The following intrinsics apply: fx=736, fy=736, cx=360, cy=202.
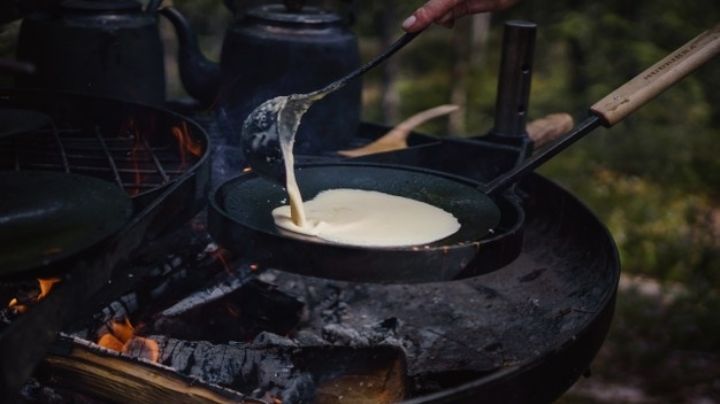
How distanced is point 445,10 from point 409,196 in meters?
0.60

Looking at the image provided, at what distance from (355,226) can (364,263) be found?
10.6 inches

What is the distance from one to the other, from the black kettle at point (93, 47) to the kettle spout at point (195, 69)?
18cm

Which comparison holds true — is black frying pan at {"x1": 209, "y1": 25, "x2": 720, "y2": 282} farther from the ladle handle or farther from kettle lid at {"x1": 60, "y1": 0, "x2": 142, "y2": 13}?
kettle lid at {"x1": 60, "y1": 0, "x2": 142, "y2": 13}

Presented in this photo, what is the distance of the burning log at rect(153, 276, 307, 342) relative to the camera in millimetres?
2258

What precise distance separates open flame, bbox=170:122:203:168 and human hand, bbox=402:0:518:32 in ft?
2.71

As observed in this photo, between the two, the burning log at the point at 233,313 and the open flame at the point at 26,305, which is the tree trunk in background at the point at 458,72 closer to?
the burning log at the point at 233,313

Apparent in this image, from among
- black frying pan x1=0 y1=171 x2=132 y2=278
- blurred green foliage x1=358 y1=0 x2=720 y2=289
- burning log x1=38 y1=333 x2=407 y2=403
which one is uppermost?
black frying pan x1=0 y1=171 x2=132 y2=278

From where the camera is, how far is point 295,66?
2805mm

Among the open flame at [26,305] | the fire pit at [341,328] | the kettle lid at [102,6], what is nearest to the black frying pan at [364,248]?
the fire pit at [341,328]

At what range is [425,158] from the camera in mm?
2787

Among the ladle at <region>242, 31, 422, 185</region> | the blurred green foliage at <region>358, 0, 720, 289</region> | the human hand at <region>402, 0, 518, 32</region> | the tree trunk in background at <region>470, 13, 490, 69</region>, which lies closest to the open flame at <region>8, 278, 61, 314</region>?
the ladle at <region>242, 31, 422, 185</region>

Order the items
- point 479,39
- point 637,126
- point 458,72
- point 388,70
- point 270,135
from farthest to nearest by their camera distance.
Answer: point 479,39 → point 458,72 → point 637,126 → point 388,70 → point 270,135

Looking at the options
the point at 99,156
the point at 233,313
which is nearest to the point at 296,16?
the point at 99,156

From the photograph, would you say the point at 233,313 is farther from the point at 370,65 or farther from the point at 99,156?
the point at 370,65
